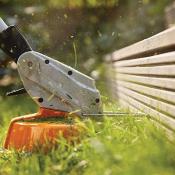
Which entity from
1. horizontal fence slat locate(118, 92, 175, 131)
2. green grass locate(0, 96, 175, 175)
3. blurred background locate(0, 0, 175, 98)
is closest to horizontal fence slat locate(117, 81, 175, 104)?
horizontal fence slat locate(118, 92, 175, 131)

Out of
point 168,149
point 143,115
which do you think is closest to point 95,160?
point 168,149

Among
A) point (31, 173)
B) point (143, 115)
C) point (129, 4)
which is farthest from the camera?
point (129, 4)

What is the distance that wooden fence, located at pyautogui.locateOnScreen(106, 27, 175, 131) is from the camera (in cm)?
366

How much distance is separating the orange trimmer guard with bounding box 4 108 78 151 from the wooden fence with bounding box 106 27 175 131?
0.65 metres

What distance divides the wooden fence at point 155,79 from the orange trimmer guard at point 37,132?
2.15 ft

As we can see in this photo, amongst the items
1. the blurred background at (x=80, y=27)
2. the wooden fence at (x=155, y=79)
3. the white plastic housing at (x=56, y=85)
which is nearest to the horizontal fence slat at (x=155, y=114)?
the wooden fence at (x=155, y=79)

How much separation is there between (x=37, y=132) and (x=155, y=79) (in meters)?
1.04

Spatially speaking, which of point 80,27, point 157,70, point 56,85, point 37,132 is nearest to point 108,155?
point 37,132

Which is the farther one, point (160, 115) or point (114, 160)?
point (160, 115)

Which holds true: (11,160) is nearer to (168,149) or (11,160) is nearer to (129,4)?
(168,149)

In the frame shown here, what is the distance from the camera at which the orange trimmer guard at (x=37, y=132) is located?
3803 mm

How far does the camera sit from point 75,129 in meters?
3.79

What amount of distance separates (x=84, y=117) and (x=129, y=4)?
26.4 feet

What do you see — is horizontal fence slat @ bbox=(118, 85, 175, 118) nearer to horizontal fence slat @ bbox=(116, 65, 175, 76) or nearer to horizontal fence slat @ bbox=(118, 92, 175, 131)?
horizontal fence slat @ bbox=(118, 92, 175, 131)
